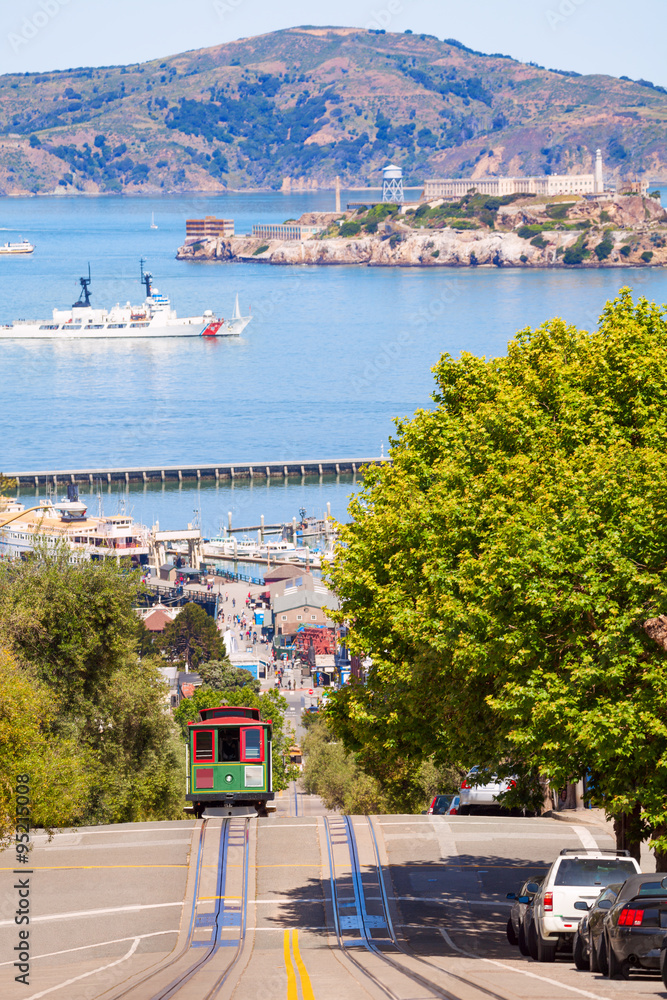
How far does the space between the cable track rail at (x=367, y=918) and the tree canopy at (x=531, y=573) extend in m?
1.94

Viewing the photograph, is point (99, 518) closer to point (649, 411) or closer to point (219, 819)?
point (219, 819)

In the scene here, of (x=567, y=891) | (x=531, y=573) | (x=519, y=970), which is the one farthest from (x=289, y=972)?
(x=531, y=573)

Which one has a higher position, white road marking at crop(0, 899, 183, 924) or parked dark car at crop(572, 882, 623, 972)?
parked dark car at crop(572, 882, 623, 972)

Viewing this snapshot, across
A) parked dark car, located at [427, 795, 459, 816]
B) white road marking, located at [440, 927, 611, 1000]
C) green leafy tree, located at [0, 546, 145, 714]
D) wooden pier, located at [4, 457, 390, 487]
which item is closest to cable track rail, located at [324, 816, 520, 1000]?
white road marking, located at [440, 927, 611, 1000]

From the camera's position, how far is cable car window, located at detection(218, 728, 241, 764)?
28078 mm

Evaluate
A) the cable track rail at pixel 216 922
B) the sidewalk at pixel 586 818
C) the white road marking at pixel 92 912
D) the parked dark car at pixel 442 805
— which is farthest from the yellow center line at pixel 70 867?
the parked dark car at pixel 442 805

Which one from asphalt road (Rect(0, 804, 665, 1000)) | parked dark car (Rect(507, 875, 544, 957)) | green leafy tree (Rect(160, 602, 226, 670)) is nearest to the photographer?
asphalt road (Rect(0, 804, 665, 1000))

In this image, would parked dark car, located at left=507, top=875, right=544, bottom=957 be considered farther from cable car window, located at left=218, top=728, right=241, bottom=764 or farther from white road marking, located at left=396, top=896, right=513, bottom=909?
cable car window, located at left=218, top=728, right=241, bottom=764

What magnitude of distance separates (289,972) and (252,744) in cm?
1397

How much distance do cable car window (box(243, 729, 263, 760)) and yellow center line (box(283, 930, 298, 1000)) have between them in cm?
1027

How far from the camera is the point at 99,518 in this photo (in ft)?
369

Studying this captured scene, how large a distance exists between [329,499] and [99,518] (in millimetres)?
25214

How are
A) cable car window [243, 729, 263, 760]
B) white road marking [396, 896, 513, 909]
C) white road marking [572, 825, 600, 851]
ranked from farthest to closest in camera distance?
1. cable car window [243, 729, 263, 760]
2. white road marking [572, 825, 600, 851]
3. white road marking [396, 896, 513, 909]

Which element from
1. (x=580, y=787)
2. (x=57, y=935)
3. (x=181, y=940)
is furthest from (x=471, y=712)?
(x=580, y=787)
